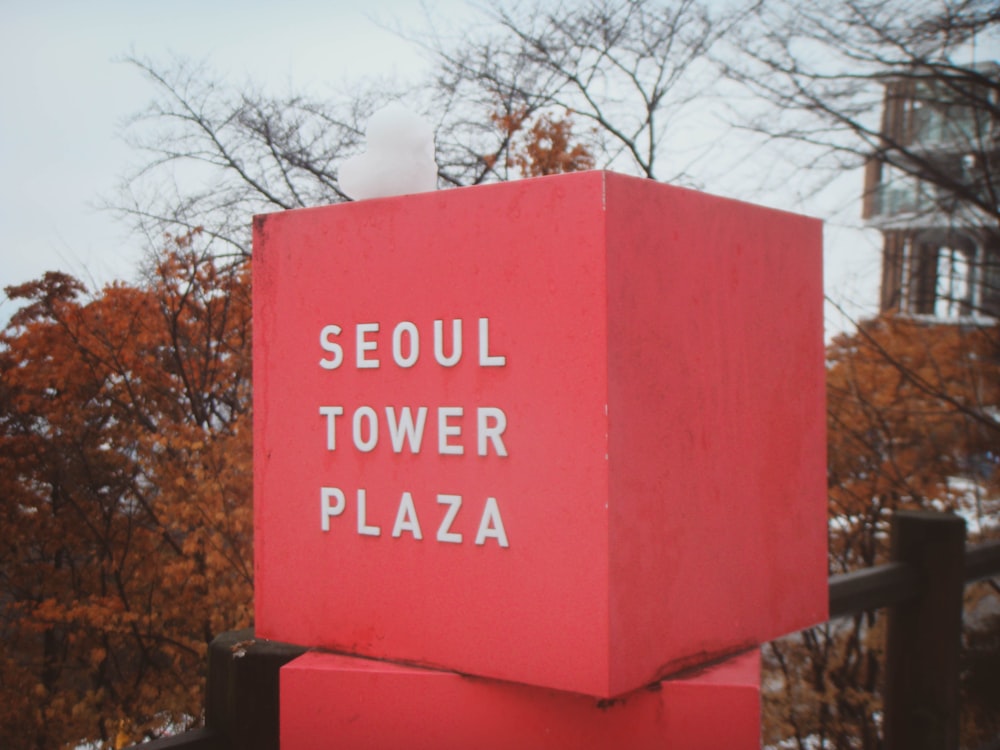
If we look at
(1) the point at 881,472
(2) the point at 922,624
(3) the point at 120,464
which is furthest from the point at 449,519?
(3) the point at 120,464

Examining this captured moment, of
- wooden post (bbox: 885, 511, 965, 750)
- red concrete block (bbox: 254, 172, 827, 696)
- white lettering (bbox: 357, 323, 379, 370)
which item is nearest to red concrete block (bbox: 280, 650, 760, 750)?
red concrete block (bbox: 254, 172, 827, 696)

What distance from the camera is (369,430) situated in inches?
62.9

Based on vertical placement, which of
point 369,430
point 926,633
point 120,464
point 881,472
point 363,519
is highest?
point 369,430

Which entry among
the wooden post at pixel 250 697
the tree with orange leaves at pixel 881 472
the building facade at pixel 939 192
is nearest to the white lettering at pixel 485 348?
the wooden post at pixel 250 697

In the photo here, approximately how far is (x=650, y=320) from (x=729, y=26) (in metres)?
4.91

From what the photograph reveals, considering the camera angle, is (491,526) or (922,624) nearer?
Result: (491,526)

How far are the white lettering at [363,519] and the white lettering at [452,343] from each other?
0.28 m

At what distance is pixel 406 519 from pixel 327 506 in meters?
0.17

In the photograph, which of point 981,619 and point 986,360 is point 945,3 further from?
point 981,619

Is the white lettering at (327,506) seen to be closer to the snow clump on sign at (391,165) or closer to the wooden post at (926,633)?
the snow clump on sign at (391,165)

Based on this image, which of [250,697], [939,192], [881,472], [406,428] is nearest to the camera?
[406,428]

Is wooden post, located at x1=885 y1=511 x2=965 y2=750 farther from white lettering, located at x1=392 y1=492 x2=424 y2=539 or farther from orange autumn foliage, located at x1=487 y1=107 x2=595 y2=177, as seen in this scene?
orange autumn foliage, located at x1=487 y1=107 x2=595 y2=177

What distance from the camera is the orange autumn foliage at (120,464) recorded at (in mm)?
7832

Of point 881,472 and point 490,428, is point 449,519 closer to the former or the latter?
point 490,428
